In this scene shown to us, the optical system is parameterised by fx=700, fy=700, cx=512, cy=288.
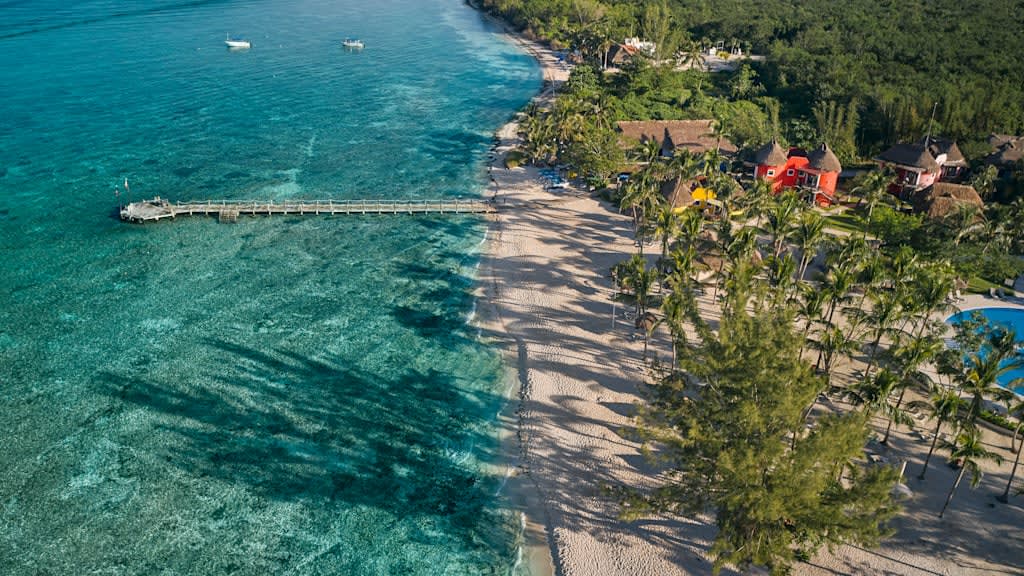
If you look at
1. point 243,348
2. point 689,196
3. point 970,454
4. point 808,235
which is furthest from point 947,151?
point 243,348

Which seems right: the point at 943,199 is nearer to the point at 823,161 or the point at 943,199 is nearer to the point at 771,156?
the point at 823,161

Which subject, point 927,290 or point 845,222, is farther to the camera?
point 845,222

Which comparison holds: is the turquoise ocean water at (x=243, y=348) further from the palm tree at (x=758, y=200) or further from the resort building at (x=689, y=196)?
the palm tree at (x=758, y=200)

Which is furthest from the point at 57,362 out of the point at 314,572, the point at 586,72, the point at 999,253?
the point at 586,72

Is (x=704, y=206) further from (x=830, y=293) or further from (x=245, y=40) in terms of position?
(x=245, y=40)

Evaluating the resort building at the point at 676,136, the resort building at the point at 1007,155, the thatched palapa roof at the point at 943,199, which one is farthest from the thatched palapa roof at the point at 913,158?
the resort building at the point at 676,136

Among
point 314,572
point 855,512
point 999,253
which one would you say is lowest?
point 314,572
